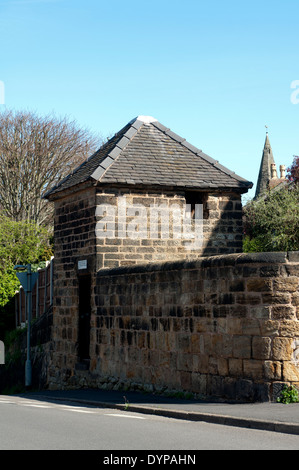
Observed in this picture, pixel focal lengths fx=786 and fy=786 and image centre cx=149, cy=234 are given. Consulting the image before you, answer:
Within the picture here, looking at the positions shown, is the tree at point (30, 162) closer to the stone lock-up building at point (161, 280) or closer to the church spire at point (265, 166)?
the stone lock-up building at point (161, 280)

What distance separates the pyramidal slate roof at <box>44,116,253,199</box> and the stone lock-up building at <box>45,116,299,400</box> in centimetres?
4

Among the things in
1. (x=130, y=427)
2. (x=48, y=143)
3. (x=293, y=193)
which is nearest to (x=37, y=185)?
(x=48, y=143)

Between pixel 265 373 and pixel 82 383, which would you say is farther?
pixel 82 383

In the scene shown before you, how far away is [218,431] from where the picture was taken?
9.48 metres

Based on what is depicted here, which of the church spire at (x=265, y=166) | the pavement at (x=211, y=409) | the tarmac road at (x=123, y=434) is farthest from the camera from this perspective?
the church spire at (x=265, y=166)

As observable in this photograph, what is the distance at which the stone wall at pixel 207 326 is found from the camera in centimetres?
1196

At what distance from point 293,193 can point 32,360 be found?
17.4 meters

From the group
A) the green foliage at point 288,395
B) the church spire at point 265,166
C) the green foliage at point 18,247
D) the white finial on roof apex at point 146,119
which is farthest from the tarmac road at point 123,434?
the church spire at point 265,166

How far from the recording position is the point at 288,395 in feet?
38.2

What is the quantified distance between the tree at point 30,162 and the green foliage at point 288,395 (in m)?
31.1

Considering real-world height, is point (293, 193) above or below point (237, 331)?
above

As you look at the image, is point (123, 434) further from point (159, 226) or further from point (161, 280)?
point (159, 226)

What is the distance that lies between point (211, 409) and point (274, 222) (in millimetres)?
24543
